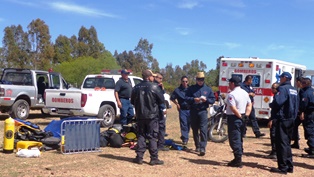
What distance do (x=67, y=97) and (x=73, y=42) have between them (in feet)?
165

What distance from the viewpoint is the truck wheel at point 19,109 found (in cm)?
1483

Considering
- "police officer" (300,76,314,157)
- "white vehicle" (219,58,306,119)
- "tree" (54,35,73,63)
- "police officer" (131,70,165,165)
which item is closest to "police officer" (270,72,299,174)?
"police officer" (131,70,165,165)

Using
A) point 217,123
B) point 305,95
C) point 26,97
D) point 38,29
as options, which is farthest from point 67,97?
point 38,29

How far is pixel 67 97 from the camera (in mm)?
12977

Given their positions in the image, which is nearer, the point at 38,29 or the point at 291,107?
the point at 291,107

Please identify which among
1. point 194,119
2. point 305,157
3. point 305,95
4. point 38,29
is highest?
point 38,29

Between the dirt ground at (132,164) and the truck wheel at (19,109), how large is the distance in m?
6.65

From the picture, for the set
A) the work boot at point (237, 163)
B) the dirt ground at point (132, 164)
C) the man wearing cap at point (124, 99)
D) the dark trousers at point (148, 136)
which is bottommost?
the dirt ground at point (132, 164)

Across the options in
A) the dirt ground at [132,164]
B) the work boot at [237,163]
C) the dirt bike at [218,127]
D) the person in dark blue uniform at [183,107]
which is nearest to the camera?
the dirt ground at [132,164]

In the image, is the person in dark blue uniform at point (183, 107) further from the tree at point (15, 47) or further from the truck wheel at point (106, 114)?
the tree at point (15, 47)

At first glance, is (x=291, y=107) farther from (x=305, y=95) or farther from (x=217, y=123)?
(x=217, y=123)

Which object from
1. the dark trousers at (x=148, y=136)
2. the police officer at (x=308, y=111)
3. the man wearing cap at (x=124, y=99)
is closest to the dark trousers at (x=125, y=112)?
the man wearing cap at (x=124, y=99)

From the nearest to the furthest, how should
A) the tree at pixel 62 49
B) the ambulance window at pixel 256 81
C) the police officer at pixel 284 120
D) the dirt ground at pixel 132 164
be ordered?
the dirt ground at pixel 132 164 → the police officer at pixel 284 120 → the ambulance window at pixel 256 81 → the tree at pixel 62 49

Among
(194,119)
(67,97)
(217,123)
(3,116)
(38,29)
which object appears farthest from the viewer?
(38,29)
